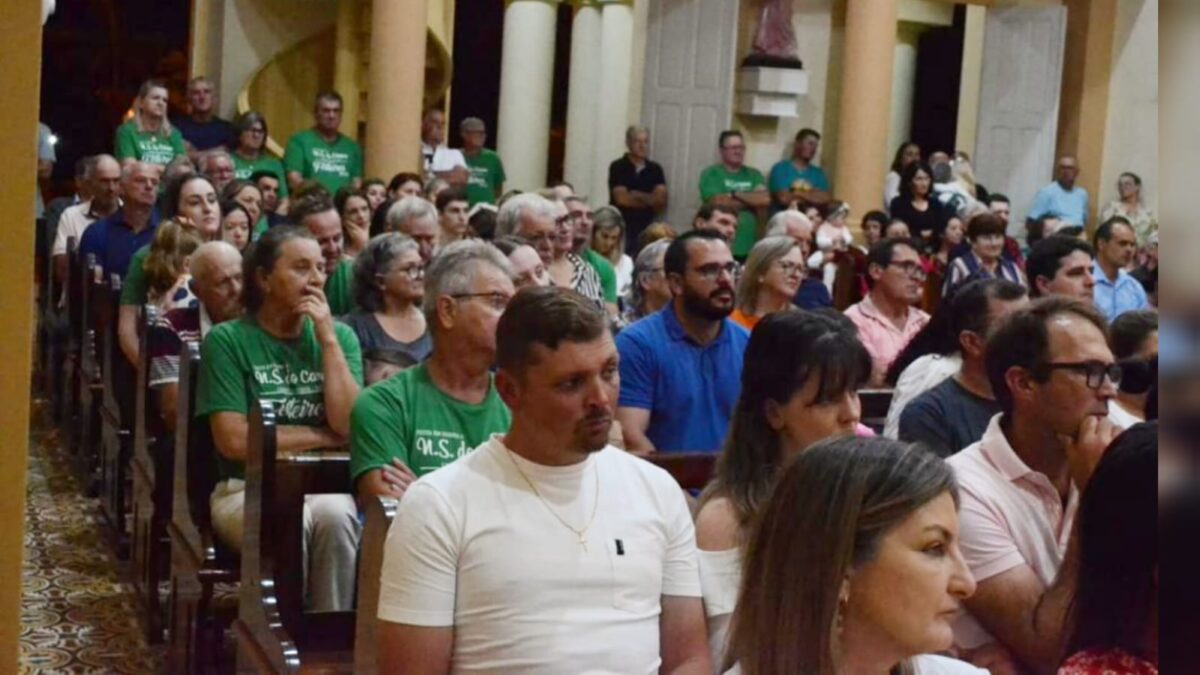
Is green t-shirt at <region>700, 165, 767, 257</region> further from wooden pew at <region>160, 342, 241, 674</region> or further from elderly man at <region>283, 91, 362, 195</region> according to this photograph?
wooden pew at <region>160, 342, 241, 674</region>

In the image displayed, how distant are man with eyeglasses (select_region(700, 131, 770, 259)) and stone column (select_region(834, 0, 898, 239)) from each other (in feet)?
2.25

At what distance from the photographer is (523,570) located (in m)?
2.21

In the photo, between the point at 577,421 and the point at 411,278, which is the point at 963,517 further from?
the point at 411,278

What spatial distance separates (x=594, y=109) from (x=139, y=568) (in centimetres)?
950

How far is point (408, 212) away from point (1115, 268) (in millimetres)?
3632

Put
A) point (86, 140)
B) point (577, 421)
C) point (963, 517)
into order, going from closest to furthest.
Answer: point (577, 421)
point (963, 517)
point (86, 140)

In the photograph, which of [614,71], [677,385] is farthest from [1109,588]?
[614,71]

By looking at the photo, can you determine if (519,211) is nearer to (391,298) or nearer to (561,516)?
(391,298)

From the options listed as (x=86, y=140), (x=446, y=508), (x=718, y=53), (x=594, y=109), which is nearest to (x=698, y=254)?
(x=446, y=508)

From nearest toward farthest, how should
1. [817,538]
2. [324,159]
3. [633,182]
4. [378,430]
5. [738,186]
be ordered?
[817,538] → [378,430] → [324,159] → [738,186] → [633,182]

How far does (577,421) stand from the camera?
2.35 meters

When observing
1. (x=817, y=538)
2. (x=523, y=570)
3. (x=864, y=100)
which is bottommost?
(x=523, y=570)

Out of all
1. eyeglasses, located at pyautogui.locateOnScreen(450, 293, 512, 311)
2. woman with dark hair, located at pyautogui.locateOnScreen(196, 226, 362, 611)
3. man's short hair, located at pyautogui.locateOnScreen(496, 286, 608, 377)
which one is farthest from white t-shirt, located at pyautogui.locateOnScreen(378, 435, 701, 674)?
woman with dark hair, located at pyautogui.locateOnScreen(196, 226, 362, 611)

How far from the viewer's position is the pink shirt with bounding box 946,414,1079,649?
248cm
